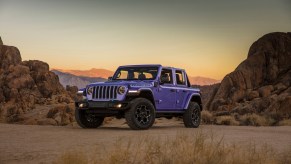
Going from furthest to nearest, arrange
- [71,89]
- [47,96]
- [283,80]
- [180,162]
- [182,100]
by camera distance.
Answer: [71,89] < [47,96] < [283,80] < [182,100] < [180,162]

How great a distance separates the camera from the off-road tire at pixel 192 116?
16875mm

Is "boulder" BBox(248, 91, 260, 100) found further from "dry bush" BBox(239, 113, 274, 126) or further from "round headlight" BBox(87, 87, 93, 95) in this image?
"round headlight" BBox(87, 87, 93, 95)

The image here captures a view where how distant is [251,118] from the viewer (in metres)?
25.2

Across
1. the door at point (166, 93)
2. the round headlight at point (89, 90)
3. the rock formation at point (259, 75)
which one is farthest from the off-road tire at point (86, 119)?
the rock formation at point (259, 75)

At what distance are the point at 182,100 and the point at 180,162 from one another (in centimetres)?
963

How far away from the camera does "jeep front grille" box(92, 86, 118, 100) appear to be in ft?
47.4

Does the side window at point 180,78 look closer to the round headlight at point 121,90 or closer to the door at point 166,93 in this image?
the door at point 166,93

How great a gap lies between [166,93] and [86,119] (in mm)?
2936

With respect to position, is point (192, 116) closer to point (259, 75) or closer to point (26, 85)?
point (259, 75)

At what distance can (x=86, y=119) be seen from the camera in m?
15.8

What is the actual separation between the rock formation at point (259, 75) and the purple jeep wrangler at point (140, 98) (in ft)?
106

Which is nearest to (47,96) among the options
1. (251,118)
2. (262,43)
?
(262,43)

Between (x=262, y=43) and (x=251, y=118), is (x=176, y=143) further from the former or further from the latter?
(x=262, y=43)

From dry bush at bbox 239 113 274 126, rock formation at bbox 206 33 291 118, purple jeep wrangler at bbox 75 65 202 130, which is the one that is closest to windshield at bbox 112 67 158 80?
purple jeep wrangler at bbox 75 65 202 130
